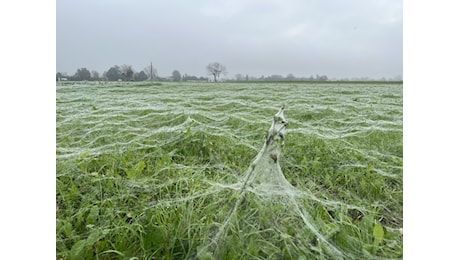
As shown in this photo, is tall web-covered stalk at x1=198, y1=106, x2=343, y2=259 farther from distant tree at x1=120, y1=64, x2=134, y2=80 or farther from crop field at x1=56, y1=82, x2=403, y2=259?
distant tree at x1=120, y1=64, x2=134, y2=80

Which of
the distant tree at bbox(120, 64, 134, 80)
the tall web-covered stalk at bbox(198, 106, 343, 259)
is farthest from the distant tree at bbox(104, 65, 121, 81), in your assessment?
the tall web-covered stalk at bbox(198, 106, 343, 259)

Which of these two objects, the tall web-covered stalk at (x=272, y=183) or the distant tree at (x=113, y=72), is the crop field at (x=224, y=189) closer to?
the tall web-covered stalk at (x=272, y=183)

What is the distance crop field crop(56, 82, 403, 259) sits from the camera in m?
1.19

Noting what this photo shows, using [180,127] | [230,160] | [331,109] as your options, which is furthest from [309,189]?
[331,109]

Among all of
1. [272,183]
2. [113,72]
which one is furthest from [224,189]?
[113,72]

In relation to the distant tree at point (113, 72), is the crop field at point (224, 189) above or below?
below

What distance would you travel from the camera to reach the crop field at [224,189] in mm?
1188

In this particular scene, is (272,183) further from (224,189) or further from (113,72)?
(113,72)

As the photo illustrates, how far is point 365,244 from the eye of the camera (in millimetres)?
1193

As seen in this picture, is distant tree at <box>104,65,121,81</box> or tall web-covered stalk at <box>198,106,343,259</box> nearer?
tall web-covered stalk at <box>198,106,343,259</box>

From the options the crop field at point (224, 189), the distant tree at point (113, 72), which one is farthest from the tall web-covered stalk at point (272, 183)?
the distant tree at point (113, 72)

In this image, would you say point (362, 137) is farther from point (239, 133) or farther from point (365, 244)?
point (365, 244)

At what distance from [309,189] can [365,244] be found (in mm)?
526

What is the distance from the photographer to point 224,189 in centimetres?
152
